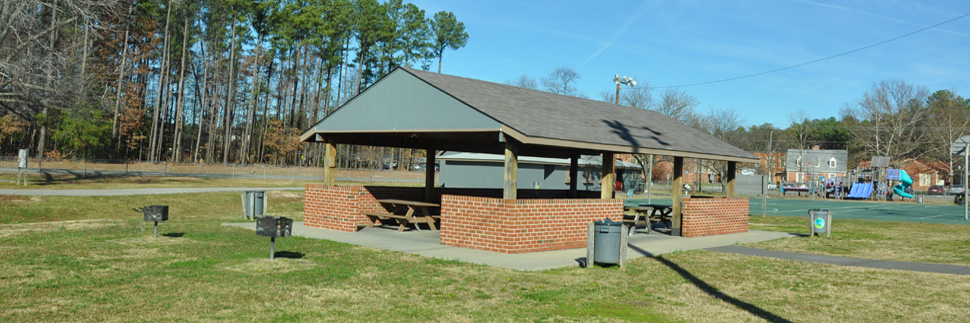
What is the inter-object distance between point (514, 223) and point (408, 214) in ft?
12.8

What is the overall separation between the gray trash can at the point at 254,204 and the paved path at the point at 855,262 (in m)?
12.4

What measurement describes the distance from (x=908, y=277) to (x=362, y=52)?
55.4 meters

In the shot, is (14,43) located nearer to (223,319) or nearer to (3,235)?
(3,235)

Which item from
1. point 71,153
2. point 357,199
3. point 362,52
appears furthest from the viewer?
point 362,52

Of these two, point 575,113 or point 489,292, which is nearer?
point 489,292

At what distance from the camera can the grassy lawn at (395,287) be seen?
6949 millimetres

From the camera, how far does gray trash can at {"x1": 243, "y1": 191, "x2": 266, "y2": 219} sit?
19.1 meters

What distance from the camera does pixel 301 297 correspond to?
298 inches

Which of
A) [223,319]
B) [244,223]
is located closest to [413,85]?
[244,223]

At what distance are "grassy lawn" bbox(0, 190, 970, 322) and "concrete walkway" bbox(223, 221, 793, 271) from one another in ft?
1.84

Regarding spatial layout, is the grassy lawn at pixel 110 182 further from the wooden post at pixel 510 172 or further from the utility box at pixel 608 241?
the utility box at pixel 608 241

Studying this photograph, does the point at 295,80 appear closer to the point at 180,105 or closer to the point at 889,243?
the point at 180,105

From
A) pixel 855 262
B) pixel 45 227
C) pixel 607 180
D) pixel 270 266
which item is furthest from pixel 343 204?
pixel 855 262

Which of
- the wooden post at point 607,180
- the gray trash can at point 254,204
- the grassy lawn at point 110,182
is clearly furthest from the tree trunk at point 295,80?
the wooden post at point 607,180
